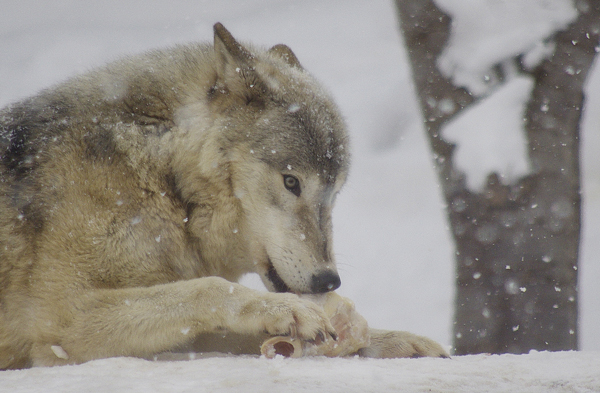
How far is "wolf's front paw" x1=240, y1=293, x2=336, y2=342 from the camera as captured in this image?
2.05m

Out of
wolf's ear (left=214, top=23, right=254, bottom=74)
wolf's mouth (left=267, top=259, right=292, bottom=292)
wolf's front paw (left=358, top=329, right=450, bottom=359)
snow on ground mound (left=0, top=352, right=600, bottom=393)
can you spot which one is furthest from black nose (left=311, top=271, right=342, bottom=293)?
wolf's ear (left=214, top=23, right=254, bottom=74)

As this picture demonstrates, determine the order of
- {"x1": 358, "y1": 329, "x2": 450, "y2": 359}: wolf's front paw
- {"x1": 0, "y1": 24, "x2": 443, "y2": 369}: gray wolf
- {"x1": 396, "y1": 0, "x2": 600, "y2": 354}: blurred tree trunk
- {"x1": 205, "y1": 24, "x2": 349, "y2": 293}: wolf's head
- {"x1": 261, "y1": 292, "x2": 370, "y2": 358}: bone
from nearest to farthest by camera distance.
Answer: {"x1": 261, "y1": 292, "x2": 370, "y2": 358}: bone → {"x1": 0, "y1": 24, "x2": 443, "y2": 369}: gray wolf → {"x1": 358, "y1": 329, "x2": 450, "y2": 359}: wolf's front paw → {"x1": 205, "y1": 24, "x2": 349, "y2": 293}: wolf's head → {"x1": 396, "y1": 0, "x2": 600, "y2": 354}: blurred tree trunk

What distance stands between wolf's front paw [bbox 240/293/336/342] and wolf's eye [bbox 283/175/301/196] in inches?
34.0

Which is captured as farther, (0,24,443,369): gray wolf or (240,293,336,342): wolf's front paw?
(0,24,443,369): gray wolf

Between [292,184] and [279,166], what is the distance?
0.12m

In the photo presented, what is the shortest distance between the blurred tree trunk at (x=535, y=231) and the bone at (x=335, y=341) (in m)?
2.15

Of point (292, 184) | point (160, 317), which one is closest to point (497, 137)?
point (292, 184)

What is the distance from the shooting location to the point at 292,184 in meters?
2.94

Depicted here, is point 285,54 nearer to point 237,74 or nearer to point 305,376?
point 237,74

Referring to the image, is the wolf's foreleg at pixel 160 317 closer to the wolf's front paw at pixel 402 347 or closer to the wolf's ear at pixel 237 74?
the wolf's front paw at pixel 402 347

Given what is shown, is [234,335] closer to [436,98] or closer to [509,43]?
[436,98]

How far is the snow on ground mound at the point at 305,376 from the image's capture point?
1589 millimetres

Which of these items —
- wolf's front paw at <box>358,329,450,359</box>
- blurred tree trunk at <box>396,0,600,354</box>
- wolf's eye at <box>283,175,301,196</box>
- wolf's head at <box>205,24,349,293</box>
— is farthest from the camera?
blurred tree trunk at <box>396,0,600,354</box>

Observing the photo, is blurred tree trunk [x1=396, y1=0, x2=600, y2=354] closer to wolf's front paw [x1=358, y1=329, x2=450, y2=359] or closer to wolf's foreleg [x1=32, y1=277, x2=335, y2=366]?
wolf's front paw [x1=358, y1=329, x2=450, y2=359]
